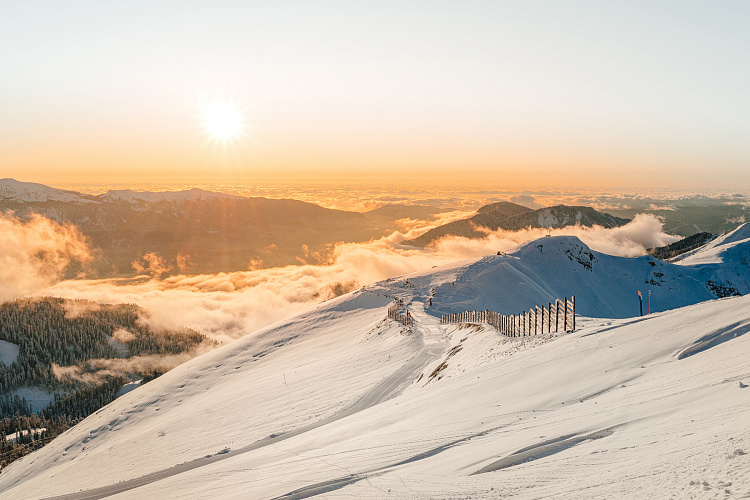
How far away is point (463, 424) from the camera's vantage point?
9852 millimetres

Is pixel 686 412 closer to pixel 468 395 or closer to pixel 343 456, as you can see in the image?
pixel 468 395

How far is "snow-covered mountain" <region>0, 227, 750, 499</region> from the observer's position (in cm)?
602

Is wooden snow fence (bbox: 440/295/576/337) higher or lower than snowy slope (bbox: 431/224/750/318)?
higher

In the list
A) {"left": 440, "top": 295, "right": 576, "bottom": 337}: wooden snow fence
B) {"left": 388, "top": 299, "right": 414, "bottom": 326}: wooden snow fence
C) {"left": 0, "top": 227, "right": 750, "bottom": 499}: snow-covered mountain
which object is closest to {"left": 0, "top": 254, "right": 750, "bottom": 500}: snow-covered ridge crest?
{"left": 0, "top": 227, "right": 750, "bottom": 499}: snow-covered mountain

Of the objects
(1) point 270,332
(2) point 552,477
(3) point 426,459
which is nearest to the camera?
(2) point 552,477

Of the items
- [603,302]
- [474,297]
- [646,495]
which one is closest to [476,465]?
[646,495]

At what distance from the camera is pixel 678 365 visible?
9.85 metres

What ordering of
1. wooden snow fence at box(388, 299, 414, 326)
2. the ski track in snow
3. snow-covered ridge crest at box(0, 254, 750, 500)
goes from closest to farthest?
snow-covered ridge crest at box(0, 254, 750, 500) → the ski track in snow → wooden snow fence at box(388, 299, 414, 326)

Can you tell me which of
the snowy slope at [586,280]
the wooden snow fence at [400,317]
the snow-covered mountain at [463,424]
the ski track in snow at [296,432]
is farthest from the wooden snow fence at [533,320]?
the snowy slope at [586,280]

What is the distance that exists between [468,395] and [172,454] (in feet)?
51.2

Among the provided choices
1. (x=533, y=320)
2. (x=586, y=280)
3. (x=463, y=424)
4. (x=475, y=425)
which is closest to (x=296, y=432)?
(x=463, y=424)

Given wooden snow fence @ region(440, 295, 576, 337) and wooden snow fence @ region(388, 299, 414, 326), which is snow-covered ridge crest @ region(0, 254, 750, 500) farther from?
wooden snow fence @ region(388, 299, 414, 326)

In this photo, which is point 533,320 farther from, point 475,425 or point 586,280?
point 586,280

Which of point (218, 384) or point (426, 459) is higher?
point (426, 459)
